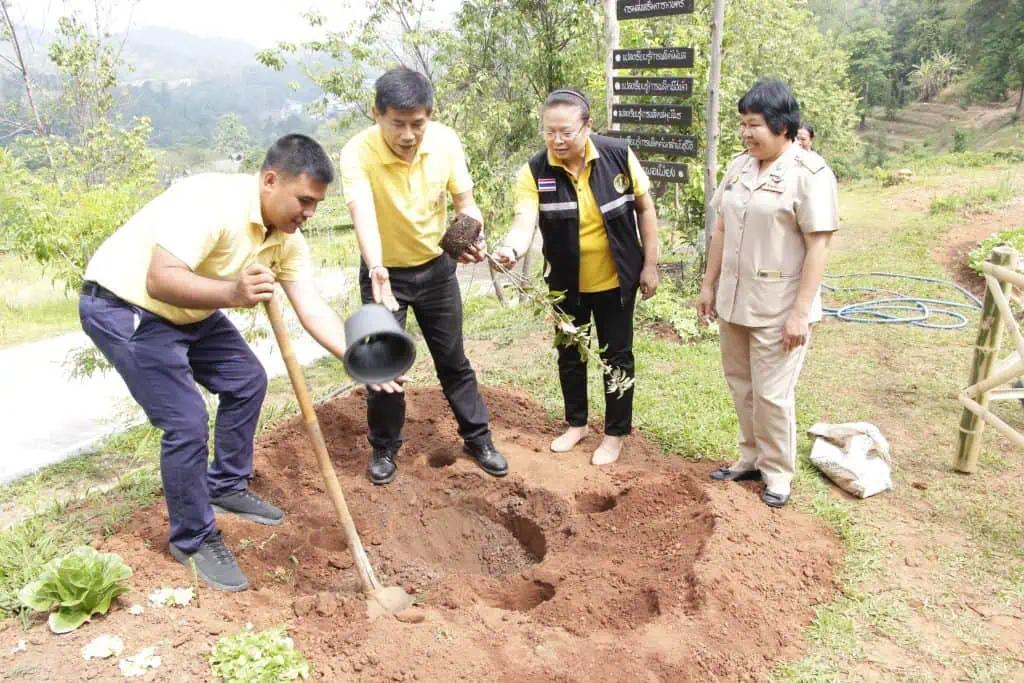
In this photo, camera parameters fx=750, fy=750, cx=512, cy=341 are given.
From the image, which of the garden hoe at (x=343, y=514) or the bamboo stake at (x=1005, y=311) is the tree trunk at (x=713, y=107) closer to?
the bamboo stake at (x=1005, y=311)

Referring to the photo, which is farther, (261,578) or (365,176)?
(365,176)

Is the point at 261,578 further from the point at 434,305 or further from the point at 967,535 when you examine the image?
the point at 967,535

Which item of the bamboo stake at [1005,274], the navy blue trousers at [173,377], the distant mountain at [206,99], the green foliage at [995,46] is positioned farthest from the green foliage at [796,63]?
the distant mountain at [206,99]

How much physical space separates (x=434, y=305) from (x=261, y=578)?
1.48 metres

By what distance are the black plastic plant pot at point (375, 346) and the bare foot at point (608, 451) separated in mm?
1760

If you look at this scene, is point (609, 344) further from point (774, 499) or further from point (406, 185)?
point (406, 185)

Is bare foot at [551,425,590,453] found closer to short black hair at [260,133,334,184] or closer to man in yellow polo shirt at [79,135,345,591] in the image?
man in yellow polo shirt at [79,135,345,591]

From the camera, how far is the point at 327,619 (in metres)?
2.82

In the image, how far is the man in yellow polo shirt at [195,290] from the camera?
267 centimetres

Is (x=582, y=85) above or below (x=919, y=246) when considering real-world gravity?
above

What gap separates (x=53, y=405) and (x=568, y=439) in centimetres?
401

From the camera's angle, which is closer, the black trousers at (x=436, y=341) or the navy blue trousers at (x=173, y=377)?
the navy blue trousers at (x=173, y=377)

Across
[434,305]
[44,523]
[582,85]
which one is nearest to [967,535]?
[434,305]

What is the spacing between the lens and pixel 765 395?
3.37m
